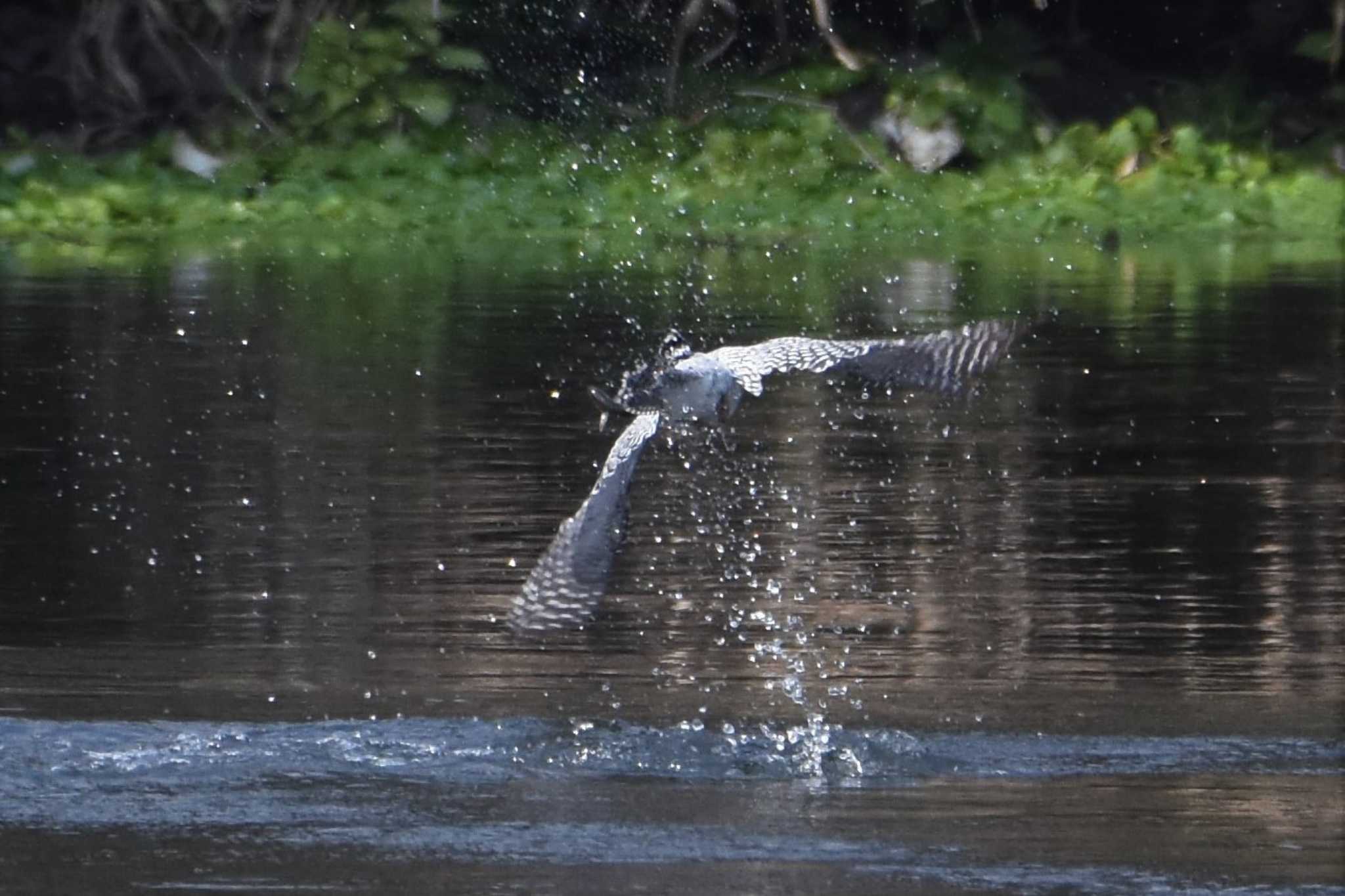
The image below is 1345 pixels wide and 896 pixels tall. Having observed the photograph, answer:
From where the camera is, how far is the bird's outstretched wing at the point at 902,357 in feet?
19.7

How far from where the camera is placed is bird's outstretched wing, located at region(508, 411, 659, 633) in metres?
5.60

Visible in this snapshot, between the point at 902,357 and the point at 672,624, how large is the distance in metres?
→ 1.37

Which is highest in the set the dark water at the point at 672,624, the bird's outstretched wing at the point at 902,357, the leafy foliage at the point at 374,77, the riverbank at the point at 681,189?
the leafy foliage at the point at 374,77

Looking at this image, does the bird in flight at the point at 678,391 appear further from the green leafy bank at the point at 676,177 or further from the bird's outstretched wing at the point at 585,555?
the green leafy bank at the point at 676,177

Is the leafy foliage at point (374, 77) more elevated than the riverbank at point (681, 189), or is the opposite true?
the leafy foliage at point (374, 77)

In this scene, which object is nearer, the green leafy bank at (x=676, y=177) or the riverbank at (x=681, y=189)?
the riverbank at (x=681, y=189)

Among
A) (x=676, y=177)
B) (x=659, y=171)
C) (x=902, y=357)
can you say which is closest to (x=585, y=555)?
(x=902, y=357)

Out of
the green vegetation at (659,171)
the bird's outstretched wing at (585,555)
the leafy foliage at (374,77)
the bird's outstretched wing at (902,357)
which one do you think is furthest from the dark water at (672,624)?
the leafy foliage at (374,77)

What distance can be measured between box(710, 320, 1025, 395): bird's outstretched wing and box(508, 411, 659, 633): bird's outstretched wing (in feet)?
1.33

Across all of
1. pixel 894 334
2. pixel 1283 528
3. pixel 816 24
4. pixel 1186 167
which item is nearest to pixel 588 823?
pixel 1283 528

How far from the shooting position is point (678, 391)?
19.0 ft

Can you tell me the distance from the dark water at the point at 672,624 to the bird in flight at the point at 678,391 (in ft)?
1.28

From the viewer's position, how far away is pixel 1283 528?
8312 mm

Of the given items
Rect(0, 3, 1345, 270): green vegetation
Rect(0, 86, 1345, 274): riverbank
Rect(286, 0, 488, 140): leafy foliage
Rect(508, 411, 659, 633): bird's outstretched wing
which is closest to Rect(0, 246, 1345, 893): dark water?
Rect(508, 411, 659, 633): bird's outstretched wing
